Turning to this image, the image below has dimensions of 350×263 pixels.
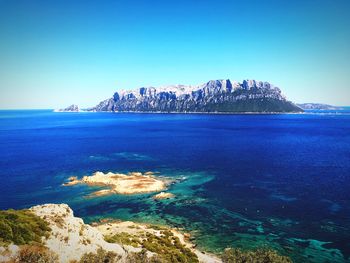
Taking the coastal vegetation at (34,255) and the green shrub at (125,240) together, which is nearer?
the coastal vegetation at (34,255)

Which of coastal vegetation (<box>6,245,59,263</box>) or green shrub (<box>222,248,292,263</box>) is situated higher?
coastal vegetation (<box>6,245,59,263</box>)

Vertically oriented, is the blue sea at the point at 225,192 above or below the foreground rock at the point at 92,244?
below

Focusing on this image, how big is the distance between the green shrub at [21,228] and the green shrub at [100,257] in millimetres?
6579

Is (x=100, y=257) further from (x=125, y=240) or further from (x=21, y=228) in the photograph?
(x=125, y=240)

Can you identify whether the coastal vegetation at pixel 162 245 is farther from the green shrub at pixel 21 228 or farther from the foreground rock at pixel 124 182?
the foreground rock at pixel 124 182

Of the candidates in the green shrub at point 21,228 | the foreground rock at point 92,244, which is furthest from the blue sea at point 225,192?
the green shrub at point 21,228

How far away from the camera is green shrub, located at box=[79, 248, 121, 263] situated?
115 feet

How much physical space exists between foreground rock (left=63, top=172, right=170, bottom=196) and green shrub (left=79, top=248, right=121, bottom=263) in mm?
53517

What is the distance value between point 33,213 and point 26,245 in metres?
12.0

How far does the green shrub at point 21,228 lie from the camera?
33.8 m

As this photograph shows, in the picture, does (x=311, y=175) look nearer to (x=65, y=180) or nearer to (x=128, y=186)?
(x=128, y=186)

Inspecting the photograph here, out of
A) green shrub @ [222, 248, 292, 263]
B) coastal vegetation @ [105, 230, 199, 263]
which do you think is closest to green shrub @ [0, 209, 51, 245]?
coastal vegetation @ [105, 230, 199, 263]

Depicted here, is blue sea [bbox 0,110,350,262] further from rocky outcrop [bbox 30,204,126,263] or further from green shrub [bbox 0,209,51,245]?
green shrub [bbox 0,209,51,245]

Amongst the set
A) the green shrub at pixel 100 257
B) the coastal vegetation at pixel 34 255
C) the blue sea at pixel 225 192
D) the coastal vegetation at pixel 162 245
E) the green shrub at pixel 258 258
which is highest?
the coastal vegetation at pixel 34 255
